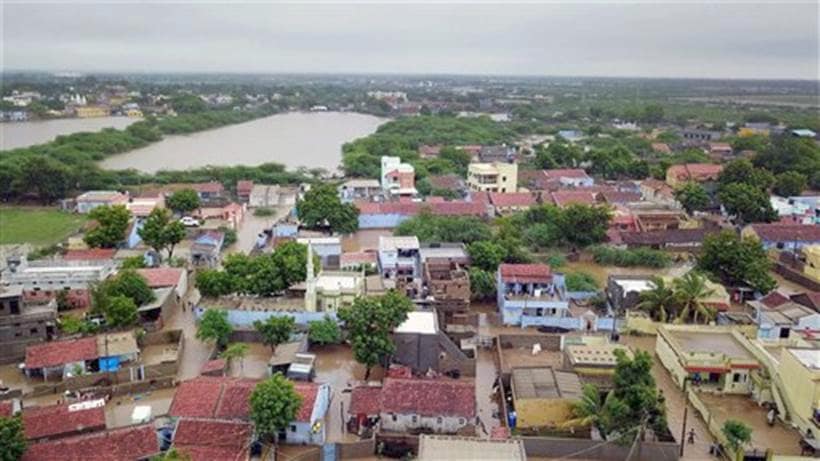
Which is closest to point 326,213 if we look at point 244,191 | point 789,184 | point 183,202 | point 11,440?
point 183,202

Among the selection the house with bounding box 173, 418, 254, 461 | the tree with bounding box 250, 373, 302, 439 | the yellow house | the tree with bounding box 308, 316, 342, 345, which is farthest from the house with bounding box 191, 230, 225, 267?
the yellow house

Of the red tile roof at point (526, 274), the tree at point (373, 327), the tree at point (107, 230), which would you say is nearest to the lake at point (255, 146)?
the tree at point (107, 230)

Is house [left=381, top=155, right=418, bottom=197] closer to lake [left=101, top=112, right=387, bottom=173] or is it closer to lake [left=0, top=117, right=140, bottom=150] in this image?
lake [left=101, top=112, right=387, bottom=173]

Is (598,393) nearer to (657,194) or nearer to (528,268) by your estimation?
(528,268)

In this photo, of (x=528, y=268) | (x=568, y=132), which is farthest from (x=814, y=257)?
(x=568, y=132)

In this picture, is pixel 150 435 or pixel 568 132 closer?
pixel 150 435

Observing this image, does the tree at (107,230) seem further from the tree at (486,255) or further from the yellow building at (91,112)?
the yellow building at (91,112)
